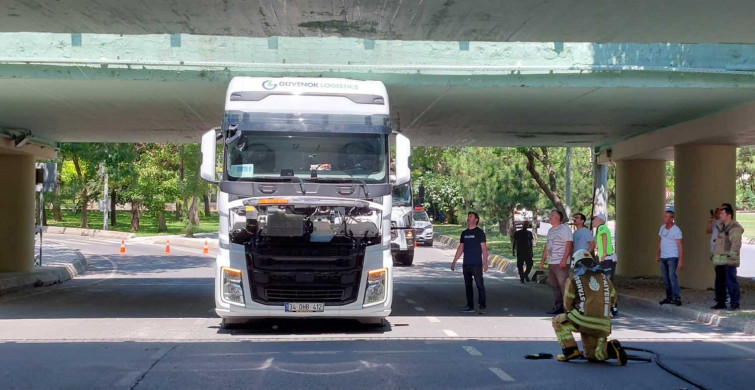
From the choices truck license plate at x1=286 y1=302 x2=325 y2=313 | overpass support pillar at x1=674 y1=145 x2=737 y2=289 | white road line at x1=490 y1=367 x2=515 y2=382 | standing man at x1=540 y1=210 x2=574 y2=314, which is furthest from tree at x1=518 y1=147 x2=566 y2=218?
white road line at x1=490 y1=367 x2=515 y2=382

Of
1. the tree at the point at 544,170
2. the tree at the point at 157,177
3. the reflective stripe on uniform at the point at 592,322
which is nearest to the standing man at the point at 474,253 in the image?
the reflective stripe on uniform at the point at 592,322

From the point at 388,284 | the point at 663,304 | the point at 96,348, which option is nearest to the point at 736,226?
the point at 663,304

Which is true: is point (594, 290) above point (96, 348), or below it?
above

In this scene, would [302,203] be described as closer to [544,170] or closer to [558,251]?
[558,251]

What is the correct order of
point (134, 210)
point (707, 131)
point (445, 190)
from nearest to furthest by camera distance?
1. point (707, 131)
2. point (134, 210)
3. point (445, 190)

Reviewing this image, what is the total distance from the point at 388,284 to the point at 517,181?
74.9 feet

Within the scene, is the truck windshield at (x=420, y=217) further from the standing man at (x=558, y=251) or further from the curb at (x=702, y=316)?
the standing man at (x=558, y=251)

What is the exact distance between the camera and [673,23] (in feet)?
30.7

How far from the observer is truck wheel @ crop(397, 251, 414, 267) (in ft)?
96.2

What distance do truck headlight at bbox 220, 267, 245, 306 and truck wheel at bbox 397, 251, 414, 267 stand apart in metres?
17.8

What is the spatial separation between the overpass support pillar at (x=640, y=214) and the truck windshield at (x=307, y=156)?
46.3 feet

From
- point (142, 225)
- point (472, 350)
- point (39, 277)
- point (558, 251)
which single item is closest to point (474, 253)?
point (558, 251)

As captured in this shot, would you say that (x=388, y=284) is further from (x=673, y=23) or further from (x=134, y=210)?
(x=134, y=210)

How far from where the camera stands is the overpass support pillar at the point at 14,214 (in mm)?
23625
